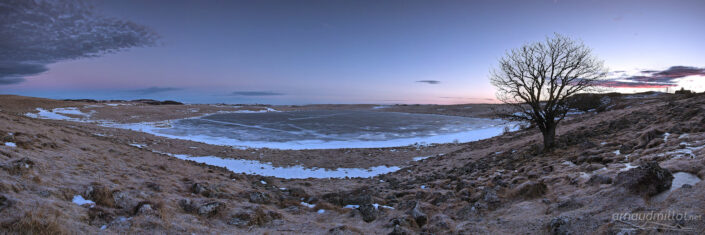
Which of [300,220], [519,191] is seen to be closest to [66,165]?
[300,220]

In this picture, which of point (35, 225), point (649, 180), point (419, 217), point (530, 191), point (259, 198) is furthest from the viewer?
point (259, 198)

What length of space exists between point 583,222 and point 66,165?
35.9 feet

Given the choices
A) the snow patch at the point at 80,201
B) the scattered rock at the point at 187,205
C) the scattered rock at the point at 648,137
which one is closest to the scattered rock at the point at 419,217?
the scattered rock at the point at 187,205

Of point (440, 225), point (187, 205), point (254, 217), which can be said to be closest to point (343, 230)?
point (440, 225)

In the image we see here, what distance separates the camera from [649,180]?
4.31 meters

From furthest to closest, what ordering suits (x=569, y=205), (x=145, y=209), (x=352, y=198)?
(x=352, y=198) → (x=145, y=209) → (x=569, y=205)

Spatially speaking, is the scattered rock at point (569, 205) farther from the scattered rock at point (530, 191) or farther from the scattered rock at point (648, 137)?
the scattered rock at point (648, 137)

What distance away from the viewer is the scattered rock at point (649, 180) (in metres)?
4.24

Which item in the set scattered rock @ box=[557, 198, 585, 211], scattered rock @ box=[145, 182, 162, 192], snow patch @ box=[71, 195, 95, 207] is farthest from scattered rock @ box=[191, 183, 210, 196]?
scattered rock @ box=[557, 198, 585, 211]

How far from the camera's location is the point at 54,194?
4.91 metres

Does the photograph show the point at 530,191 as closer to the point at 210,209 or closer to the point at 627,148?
the point at 627,148

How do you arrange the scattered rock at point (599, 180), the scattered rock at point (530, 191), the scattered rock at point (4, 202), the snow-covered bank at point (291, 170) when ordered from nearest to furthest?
the scattered rock at point (4, 202) → the scattered rock at point (599, 180) → the scattered rock at point (530, 191) → the snow-covered bank at point (291, 170)

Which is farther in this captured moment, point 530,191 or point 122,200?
point 530,191

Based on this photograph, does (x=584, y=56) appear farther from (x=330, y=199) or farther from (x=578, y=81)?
(x=330, y=199)
